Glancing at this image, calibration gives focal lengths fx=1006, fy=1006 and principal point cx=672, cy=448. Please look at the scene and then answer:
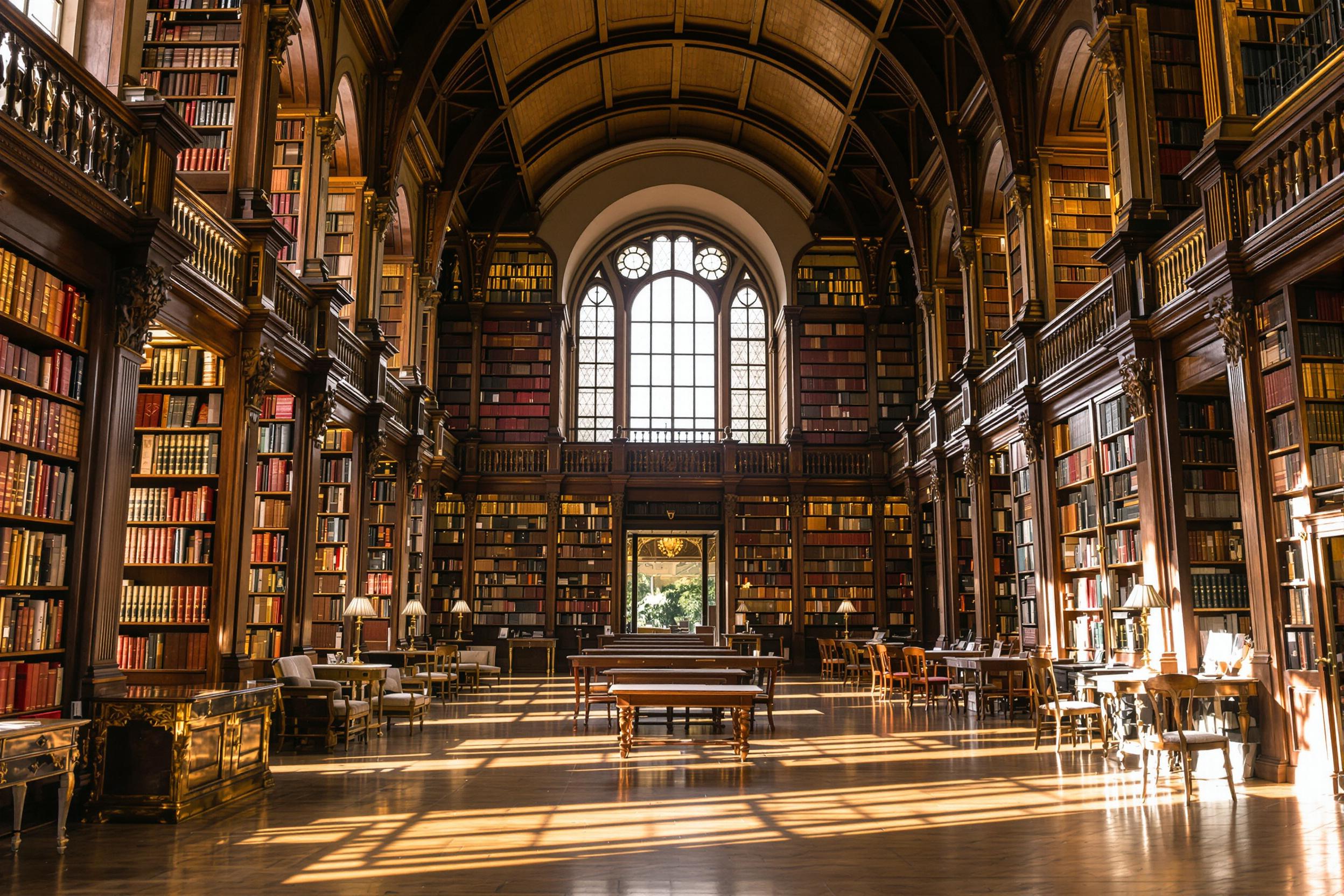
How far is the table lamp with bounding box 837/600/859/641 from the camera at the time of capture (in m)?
15.8

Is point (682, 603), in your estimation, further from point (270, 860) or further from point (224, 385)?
point (270, 860)

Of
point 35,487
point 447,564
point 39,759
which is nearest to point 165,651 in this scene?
point 35,487

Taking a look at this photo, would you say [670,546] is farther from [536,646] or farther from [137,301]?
[137,301]

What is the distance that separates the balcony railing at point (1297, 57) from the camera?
636 centimetres

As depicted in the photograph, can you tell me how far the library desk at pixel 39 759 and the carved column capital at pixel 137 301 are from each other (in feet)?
7.68

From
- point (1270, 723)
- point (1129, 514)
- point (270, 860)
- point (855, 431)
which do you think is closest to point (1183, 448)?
point (1129, 514)

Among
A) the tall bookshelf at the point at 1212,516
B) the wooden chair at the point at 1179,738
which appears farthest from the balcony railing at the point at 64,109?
the tall bookshelf at the point at 1212,516

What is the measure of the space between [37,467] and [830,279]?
15.2 metres

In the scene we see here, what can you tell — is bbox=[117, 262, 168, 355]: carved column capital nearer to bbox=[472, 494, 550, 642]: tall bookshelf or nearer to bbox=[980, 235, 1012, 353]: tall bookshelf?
bbox=[980, 235, 1012, 353]: tall bookshelf

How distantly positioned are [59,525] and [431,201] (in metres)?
10.6

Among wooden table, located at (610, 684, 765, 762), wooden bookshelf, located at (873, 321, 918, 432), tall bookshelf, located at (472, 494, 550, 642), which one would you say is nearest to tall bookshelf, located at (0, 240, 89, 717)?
wooden table, located at (610, 684, 765, 762)

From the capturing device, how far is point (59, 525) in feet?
18.0

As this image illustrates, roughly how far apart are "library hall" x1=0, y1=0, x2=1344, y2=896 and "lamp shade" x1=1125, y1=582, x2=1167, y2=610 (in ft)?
0.06

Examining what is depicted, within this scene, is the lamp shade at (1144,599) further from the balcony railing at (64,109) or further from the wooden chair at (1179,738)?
the balcony railing at (64,109)
